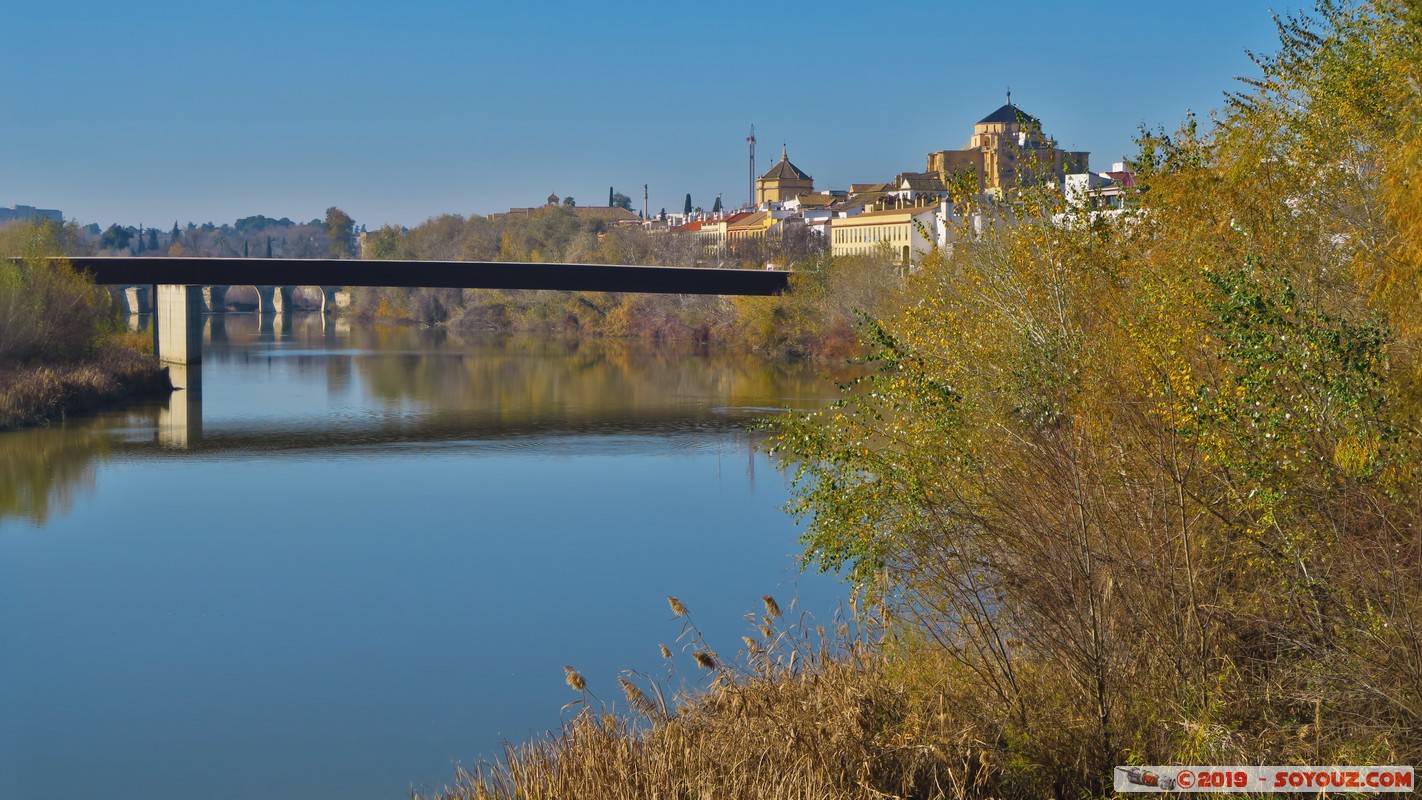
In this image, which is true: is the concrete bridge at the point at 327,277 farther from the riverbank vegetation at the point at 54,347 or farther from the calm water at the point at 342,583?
the calm water at the point at 342,583

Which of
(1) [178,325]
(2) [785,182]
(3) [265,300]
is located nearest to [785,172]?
(2) [785,182]

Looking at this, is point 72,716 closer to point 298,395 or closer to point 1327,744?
point 1327,744

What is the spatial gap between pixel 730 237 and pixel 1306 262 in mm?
101707

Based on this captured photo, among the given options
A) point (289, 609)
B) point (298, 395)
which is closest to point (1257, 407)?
point (289, 609)

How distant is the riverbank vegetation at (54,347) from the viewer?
101 ft

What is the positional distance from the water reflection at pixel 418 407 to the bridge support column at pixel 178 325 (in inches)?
27.2

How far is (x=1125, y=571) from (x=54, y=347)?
32.5 m

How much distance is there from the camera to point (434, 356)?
56656 millimetres

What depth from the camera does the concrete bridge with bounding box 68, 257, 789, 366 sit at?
45500 millimetres

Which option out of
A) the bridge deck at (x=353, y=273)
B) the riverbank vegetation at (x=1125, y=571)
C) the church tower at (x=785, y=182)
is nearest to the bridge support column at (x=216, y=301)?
the church tower at (x=785, y=182)

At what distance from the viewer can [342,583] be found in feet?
52.2

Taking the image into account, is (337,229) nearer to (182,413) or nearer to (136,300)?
(136,300)

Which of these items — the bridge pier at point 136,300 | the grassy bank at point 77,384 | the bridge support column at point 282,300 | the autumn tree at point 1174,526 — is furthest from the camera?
the bridge support column at point 282,300

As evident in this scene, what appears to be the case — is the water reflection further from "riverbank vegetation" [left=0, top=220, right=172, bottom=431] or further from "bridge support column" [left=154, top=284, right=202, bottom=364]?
"riverbank vegetation" [left=0, top=220, right=172, bottom=431]
